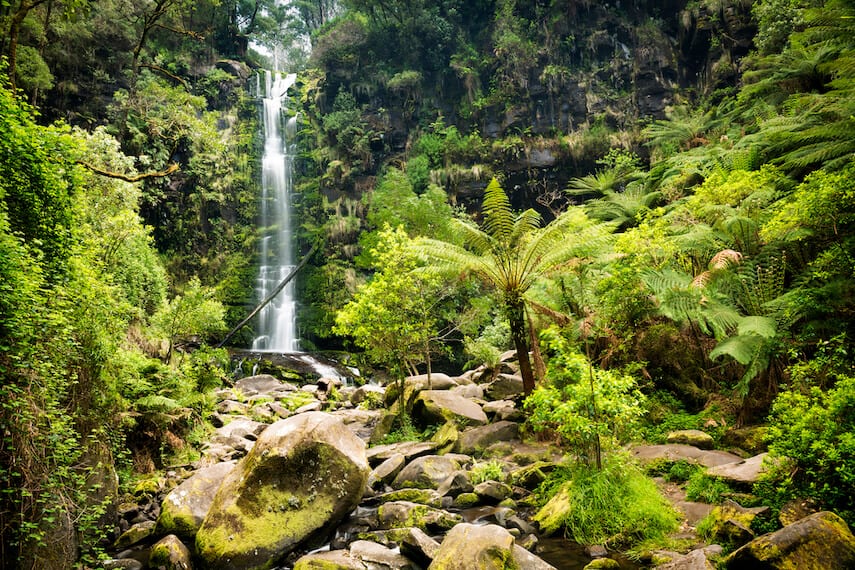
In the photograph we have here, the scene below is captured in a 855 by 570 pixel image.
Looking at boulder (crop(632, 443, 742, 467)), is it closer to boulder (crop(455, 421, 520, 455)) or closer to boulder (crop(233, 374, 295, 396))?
boulder (crop(455, 421, 520, 455))

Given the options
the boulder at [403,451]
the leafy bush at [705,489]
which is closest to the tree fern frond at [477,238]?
the boulder at [403,451]

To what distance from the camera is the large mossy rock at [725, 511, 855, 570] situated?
3.30 m

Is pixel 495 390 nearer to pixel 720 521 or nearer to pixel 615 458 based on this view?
pixel 615 458

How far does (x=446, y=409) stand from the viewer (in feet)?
34.2

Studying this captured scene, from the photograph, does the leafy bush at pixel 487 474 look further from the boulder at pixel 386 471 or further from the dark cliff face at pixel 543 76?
the dark cliff face at pixel 543 76

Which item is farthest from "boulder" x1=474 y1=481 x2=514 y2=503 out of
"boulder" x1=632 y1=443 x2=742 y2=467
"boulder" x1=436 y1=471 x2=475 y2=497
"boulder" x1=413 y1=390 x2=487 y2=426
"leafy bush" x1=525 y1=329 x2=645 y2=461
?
"boulder" x1=413 y1=390 x2=487 y2=426

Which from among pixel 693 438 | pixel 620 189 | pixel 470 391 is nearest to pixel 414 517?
pixel 693 438

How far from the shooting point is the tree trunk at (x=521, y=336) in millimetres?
9016

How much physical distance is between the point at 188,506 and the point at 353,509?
6.90 ft

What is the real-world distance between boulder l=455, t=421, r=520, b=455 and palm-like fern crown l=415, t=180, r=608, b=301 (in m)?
2.40

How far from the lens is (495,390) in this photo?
12.1 m

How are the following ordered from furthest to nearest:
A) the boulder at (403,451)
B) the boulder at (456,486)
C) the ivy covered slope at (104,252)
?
1. the boulder at (403,451)
2. the boulder at (456,486)
3. the ivy covered slope at (104,252)

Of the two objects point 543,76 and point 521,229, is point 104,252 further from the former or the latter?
point 543,76

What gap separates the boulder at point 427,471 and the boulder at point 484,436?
655mm
